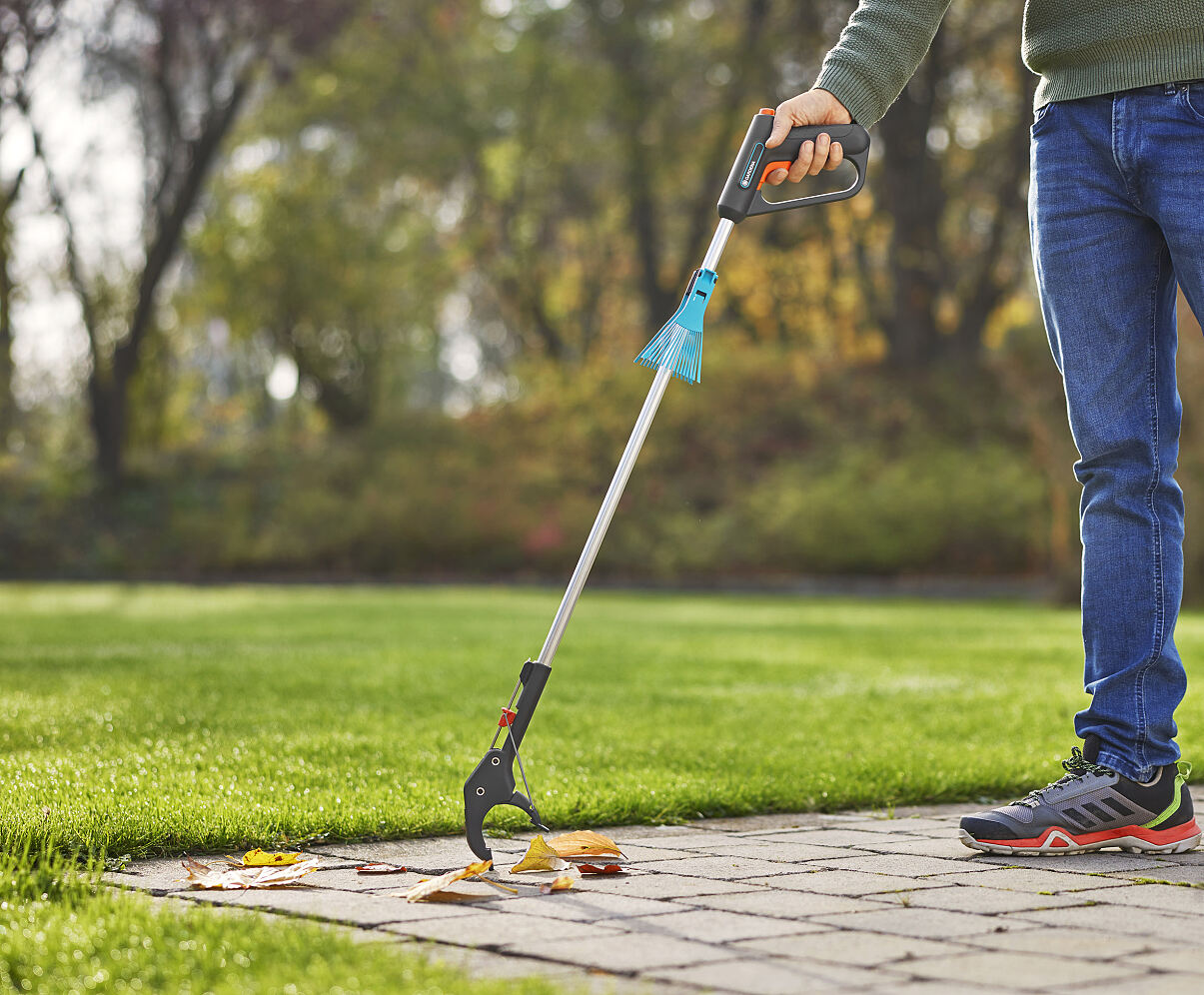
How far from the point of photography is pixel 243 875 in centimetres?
275

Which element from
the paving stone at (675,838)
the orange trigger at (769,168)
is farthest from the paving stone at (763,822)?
the orange trigger at (769,168)

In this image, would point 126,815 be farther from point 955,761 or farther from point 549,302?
point 549,302

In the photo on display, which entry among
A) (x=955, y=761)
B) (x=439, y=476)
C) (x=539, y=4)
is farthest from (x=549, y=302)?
(x=955, y=761)

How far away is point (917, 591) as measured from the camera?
57.0 feet

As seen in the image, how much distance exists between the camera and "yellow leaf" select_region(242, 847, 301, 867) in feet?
9.42

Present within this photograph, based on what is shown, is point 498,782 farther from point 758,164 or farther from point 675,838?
point 758,164

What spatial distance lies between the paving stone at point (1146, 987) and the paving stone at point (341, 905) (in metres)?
0.93

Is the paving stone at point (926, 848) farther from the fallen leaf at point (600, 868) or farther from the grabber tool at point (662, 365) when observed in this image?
the grabber tool at point (662, 365)

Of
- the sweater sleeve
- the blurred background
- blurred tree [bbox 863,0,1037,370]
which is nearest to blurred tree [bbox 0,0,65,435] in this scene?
the blurred background

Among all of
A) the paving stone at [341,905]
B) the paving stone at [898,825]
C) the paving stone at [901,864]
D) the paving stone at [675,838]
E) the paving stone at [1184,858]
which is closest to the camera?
the paving stone at [341,905]

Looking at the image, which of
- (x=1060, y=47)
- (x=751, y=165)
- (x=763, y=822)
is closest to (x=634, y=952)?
(x=763, y=822)

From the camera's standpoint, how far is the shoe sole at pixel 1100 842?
3082mm

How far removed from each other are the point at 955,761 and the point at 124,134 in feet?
83.1

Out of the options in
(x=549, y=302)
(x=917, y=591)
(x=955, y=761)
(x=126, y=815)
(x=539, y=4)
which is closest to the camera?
(x=126, y=815)
